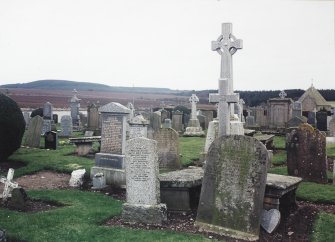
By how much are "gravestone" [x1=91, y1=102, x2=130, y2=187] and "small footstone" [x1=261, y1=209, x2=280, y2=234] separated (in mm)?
4990

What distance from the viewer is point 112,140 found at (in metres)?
11.2

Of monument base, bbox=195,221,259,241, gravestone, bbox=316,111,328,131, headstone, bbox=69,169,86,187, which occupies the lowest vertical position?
monument base, bbox=195,221,259,241

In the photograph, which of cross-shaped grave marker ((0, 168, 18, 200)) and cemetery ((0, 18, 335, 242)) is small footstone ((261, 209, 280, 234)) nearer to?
cemetery ((0, 18, 335, 242))

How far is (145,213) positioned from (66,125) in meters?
15.0

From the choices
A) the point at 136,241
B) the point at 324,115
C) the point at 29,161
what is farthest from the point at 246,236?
the point at 324,115

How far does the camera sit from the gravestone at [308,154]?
33.4 feet

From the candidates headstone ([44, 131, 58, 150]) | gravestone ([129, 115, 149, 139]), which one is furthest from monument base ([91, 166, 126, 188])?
headstone ([44, 131, 58, 150])

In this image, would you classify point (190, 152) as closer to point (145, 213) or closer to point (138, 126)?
point (138, 126)

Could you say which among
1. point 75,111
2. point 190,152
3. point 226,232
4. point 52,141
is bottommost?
point 226,232

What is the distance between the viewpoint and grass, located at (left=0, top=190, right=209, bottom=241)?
632 cm

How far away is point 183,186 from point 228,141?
1.50 m

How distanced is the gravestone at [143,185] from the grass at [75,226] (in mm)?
487

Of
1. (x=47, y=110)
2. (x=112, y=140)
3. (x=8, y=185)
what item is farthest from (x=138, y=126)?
(x=47, y=110)

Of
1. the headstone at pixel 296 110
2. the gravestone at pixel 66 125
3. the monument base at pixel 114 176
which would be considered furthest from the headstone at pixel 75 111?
the monument base at pixel 114 176
